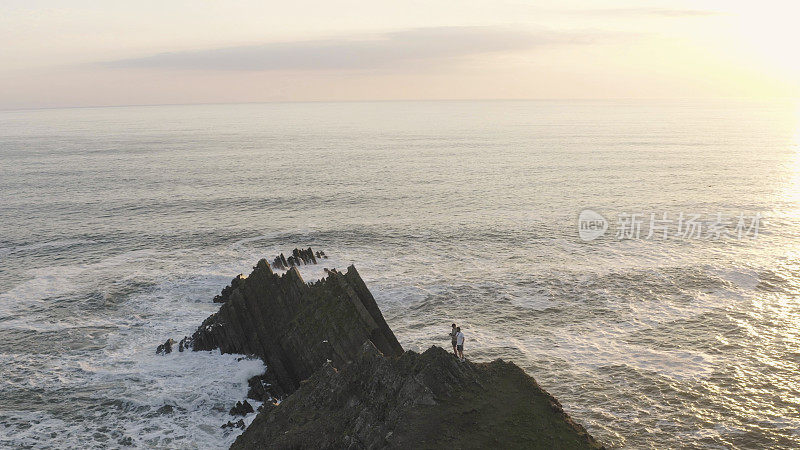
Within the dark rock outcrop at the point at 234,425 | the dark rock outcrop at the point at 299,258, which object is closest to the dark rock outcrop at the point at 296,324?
the dark rock outcrop at the point at 234,425

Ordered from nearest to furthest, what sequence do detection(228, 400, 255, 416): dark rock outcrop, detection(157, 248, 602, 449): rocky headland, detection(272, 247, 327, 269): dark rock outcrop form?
1. detection(157, 248, 602, 449): rocky headland
2. detection(228, 400, 255, 416): dark rock outcrop
3. detection(272, 247, 327, 269): dark rock outcrop

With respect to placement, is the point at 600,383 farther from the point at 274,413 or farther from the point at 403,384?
the point at 274,413

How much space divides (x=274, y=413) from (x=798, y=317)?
40102 millimetres

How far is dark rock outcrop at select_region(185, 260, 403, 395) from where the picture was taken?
34.3m

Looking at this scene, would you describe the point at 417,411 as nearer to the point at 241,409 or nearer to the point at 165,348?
the point at 241,409

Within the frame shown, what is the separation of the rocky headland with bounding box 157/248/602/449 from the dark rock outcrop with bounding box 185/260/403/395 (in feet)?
0.23

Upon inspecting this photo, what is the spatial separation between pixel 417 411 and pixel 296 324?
51.9ft

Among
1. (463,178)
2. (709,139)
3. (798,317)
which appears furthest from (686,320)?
(709,139)

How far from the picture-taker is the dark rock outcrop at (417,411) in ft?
73.4

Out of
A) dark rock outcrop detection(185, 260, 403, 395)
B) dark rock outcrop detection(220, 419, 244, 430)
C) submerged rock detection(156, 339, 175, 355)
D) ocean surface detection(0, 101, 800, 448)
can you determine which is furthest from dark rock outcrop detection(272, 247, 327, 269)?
dark rock outcrop detection(220, 419, 244, 430)

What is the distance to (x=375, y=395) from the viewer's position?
83.1 feet

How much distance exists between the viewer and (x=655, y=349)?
39.0m

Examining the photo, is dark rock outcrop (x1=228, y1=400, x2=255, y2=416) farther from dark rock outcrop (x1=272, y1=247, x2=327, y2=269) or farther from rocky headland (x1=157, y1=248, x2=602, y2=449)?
dark rock outcrop (x1=272, y1=247, x2=327, y2=269)

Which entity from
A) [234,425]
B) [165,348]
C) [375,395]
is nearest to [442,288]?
[165,348]
